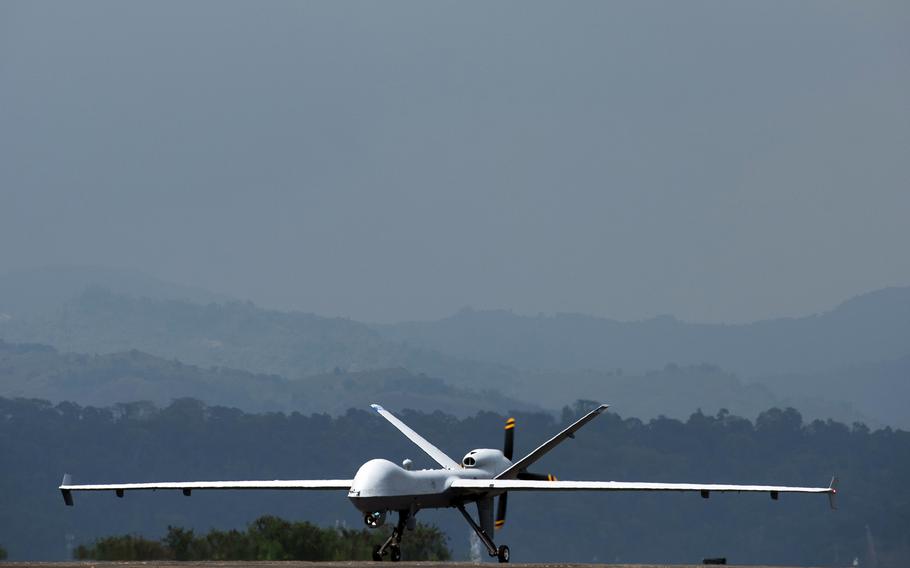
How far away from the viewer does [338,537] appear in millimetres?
101062

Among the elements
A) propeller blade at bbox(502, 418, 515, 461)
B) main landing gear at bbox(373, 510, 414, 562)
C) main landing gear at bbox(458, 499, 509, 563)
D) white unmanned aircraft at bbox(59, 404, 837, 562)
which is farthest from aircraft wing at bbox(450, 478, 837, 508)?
propeller blade at bbox(502, 418, 515, 461)

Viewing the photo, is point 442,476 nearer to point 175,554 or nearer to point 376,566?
point 376,566

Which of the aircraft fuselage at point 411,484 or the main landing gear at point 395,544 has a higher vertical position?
the aircraft fuselage at point 411,484

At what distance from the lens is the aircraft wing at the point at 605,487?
58.1 meters

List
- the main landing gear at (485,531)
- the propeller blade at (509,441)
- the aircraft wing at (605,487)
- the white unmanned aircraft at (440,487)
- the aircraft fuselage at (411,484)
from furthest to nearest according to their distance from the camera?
the propeller blade at (509,441) → the main landing gear at (485,531) → the white unmanned aircraft at (440,487) → the aircraft fuselage at (411,484) → the aircraft wing at (605,487)

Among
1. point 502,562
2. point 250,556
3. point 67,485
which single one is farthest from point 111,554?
point 502,562

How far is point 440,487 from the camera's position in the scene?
210 ft

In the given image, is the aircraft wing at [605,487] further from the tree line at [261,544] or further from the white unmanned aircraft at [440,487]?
the tree line at [261,544]

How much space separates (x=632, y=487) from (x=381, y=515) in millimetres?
8543

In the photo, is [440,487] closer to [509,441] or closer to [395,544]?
[395,544]

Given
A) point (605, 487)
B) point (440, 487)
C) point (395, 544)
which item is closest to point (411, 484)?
point (395, 544)

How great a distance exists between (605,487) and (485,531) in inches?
321

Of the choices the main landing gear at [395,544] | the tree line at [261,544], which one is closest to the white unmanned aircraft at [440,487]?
the main landing gear at [395,544]

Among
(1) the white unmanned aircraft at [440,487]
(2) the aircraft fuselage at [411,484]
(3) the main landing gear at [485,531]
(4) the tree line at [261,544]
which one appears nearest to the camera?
(2) the aircraft fuselage at [411,484]
